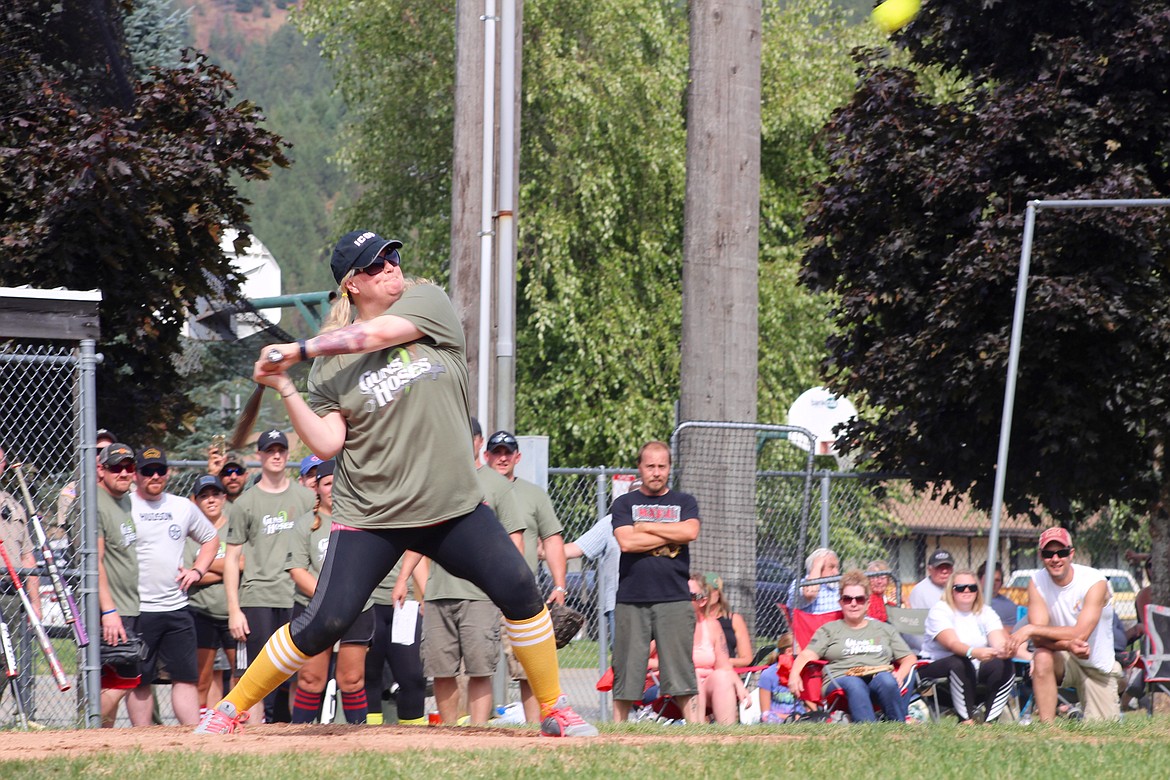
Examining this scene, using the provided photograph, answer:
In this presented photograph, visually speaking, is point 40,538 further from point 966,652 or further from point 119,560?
point 966,652

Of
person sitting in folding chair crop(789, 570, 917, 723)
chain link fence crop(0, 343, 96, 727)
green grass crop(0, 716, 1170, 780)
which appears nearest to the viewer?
green grass crop(0, 716, 1170, 780)

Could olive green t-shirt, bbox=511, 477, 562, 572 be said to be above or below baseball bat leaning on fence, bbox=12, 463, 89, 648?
above

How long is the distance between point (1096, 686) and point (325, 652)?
19.3 feet

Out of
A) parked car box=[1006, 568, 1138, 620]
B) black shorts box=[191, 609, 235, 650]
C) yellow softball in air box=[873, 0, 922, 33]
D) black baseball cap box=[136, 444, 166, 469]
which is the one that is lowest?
parked car box=[1006, 568, 1138, 620]

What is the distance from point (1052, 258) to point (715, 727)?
612 cm

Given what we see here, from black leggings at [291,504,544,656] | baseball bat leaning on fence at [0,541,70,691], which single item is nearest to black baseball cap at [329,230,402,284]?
black leggings at [291,504,544,656]

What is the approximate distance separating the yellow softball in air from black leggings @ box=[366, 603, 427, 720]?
275 inches

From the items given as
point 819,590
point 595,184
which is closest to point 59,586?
point 819,590

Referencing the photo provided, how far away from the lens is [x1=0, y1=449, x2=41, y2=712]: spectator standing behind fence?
9.33 meters

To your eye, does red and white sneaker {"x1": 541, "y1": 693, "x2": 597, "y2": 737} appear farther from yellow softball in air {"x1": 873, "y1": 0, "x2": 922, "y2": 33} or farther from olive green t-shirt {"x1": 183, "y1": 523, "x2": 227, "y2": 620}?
A: yellow softball in air {"x1": 873, "y1": 0, "x2": 922, "y2": 33}

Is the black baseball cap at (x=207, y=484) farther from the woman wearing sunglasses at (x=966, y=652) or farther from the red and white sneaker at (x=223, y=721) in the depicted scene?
the woman wearing sunglasses at (x=966, y=652)

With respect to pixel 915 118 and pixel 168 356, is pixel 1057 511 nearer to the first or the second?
pixel 915 118

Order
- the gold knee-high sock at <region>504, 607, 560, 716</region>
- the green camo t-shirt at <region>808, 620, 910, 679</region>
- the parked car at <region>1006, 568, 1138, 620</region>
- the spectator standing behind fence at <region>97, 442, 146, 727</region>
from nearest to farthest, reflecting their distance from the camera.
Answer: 1. the gold knee-high sock at <region>504, 607, 560, 716</region>
2. the spectator standing behind fence at <region>97, 442, 146, 727</region>
3. the green camo t-shirt at <region>808, 620, 910, 679</region>
4. the parked car at <region>1006, 568, 1138, 620</region>

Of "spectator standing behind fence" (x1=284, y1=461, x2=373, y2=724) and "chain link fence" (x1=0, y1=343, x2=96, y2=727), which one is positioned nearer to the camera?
"spectator standing behind fence" (x1=284, y1=461, x2=373, y2=724)
